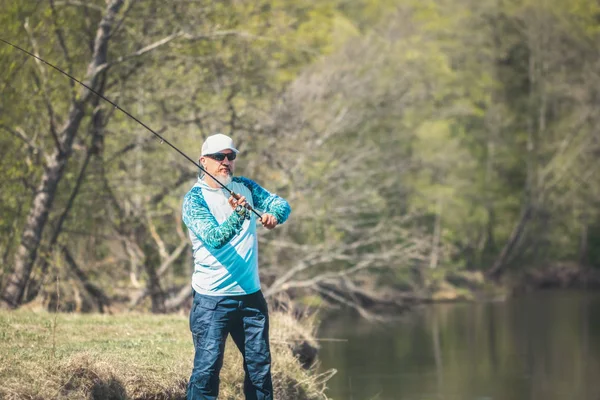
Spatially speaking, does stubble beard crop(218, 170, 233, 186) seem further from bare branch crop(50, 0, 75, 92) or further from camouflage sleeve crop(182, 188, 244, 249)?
bare branch crop(50, 0, 75, 92)

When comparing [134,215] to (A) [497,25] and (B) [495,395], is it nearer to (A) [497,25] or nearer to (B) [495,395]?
(B) [495,395]

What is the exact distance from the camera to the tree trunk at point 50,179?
1484 cm

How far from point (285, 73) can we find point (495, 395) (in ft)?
58.0

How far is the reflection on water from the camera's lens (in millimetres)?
16703

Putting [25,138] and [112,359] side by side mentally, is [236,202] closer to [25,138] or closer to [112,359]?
[112,359]

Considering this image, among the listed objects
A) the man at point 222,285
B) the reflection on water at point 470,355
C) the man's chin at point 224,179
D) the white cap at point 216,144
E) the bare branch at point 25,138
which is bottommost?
the reflection on water at point 470,355

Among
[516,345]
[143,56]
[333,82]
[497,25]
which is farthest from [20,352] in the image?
[497,25]

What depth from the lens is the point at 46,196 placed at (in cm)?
1520

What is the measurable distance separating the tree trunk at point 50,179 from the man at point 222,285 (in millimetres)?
8710

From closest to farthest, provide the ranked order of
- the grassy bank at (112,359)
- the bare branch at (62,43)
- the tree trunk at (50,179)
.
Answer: the grassy bank at (112,359), the tree trunk at (50,179), the bare branch at (62,43)

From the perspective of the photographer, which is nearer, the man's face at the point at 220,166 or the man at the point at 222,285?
the man at the point at 222,285

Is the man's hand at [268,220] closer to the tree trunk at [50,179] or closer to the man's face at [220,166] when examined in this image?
the man's face at [220,166]

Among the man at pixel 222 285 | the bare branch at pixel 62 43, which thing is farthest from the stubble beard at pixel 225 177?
the bare branch at pixel 62 43

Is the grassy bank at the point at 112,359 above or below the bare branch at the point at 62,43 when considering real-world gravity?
below
